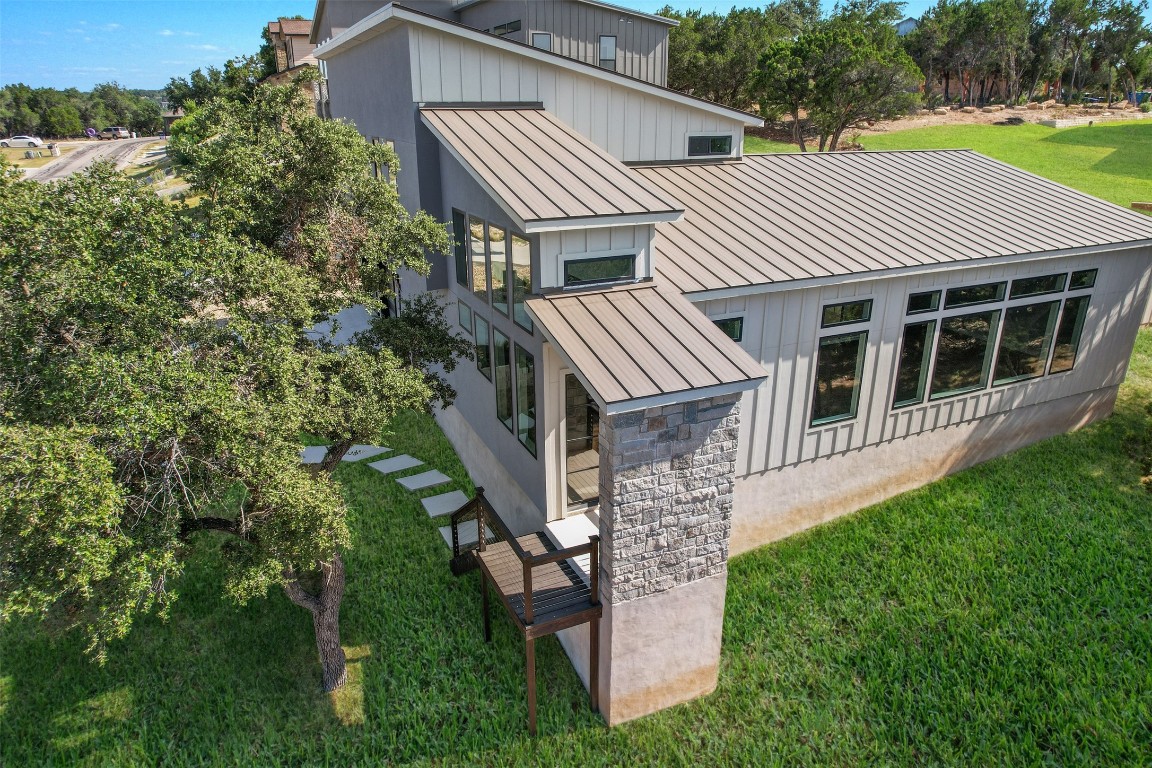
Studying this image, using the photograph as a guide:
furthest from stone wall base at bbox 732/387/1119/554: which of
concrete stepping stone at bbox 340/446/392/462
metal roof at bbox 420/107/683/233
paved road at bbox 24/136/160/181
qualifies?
paved road at bbox 24/136/160/181

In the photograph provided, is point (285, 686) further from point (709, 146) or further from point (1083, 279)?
point (1083, 279)

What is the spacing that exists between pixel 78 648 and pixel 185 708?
2134 mm

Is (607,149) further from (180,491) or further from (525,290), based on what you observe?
(180,491)

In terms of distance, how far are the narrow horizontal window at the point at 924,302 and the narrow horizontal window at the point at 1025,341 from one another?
61.6 inches

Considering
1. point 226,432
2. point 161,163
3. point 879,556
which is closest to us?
point 226,432

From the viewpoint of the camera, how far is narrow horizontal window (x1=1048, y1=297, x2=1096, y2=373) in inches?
445

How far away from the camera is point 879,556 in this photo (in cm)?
978

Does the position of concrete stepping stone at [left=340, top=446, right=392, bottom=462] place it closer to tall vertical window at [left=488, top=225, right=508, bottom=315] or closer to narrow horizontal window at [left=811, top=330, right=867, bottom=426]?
tall vertical window at [left=488, top=225, right=508, bottom=315]

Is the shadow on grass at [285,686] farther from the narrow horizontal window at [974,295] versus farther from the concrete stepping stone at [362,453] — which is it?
the narrow horizontal window at [974,295]

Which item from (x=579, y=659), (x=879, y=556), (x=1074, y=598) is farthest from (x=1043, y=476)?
(x=579, y=659)

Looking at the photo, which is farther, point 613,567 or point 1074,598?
point 1074,598

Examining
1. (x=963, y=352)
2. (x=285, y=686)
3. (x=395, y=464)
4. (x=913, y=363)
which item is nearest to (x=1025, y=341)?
(x=963, y=352)

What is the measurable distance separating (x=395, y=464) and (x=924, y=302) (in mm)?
9049

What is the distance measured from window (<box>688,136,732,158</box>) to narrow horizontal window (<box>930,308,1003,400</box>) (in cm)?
→ 453
